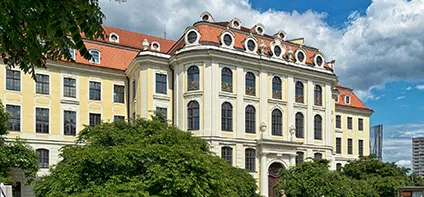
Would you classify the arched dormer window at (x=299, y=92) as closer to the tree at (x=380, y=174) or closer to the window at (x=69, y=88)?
the tree at (x=380, y=174)

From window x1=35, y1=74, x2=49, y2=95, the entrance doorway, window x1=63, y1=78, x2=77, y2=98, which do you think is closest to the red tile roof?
the entrance doorway

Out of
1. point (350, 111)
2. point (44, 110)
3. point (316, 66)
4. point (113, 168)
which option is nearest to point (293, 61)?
point (316, 66)

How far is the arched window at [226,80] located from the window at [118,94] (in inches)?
360

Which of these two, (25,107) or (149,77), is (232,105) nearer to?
(149,77)

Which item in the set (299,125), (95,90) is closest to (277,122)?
(299,125)

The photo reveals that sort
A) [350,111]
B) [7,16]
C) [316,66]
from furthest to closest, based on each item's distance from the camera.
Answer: [350,111], [316,66], [7,16]

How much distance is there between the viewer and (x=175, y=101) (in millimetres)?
35406

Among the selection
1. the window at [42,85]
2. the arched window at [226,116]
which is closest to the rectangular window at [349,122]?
the arched window at [226,116]

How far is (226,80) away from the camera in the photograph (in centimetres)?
3488

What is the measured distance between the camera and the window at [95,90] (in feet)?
122

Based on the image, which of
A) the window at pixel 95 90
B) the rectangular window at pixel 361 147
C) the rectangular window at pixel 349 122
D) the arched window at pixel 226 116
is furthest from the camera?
the rectangular window at pixel 361 147

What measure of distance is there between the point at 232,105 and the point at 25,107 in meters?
15.0

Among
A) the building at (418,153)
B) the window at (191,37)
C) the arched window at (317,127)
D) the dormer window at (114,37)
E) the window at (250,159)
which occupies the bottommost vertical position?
the building at (418,153)

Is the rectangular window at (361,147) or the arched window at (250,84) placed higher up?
the arched window at (250,84)
